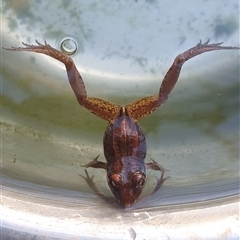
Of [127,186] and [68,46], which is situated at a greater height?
[68,46]

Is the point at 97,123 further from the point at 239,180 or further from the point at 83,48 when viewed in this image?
the point at 239,180

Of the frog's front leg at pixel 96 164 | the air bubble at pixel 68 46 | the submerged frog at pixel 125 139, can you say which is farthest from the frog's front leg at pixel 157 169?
the air bubble at pixel 68 46

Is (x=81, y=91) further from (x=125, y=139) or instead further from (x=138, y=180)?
(x=138, y=180)

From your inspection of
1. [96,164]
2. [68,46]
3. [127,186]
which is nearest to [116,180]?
[127,186]

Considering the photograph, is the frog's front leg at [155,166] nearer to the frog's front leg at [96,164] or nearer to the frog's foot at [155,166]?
the frog's foot at [155,166]

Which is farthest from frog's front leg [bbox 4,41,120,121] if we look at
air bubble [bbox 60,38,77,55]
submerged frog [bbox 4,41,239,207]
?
air bubble [bbox 60,38,77,55]

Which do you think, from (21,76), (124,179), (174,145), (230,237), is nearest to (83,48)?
(21,76)
